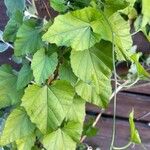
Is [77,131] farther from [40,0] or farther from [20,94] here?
[40,0]

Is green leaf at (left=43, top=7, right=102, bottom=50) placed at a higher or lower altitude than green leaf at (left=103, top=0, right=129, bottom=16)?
lower

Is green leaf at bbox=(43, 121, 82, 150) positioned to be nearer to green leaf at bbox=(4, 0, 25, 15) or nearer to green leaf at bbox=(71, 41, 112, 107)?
green leaf at bbox=(71, 41, 112, 107)

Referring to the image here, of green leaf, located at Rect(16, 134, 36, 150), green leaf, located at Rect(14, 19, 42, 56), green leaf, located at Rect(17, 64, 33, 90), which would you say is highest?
green leaf, located at Rect(14, 19, 42, 56)

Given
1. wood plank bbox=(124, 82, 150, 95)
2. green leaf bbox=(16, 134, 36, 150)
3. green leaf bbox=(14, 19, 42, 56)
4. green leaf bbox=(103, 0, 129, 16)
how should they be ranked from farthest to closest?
wood plank bbox=(124, 82, 150, 95) < green leaf bbox=(16, 134, 36, 150) < green leaf bbox=(14, 19, 42, 56) < green leaf bbox=(103, 0, 129, 16)

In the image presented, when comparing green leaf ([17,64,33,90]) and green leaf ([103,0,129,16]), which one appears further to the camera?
green leaf ([17,64,33,90])

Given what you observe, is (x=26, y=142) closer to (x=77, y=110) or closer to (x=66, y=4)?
(x=77, y=110)

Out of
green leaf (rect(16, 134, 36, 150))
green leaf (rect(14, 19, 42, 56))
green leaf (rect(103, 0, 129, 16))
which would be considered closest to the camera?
green leaf (rect(103, 0, 129, 16))

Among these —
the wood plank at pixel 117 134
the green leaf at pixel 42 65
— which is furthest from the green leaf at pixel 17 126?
the wood plank at pixel 117 134

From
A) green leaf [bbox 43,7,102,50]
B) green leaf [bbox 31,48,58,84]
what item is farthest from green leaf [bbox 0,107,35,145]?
green leaf [bbox 43,7,102,50]

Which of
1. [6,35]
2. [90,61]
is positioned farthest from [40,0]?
[90,61]

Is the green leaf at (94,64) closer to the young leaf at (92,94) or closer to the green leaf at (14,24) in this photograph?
the young leaf at (92,94)
